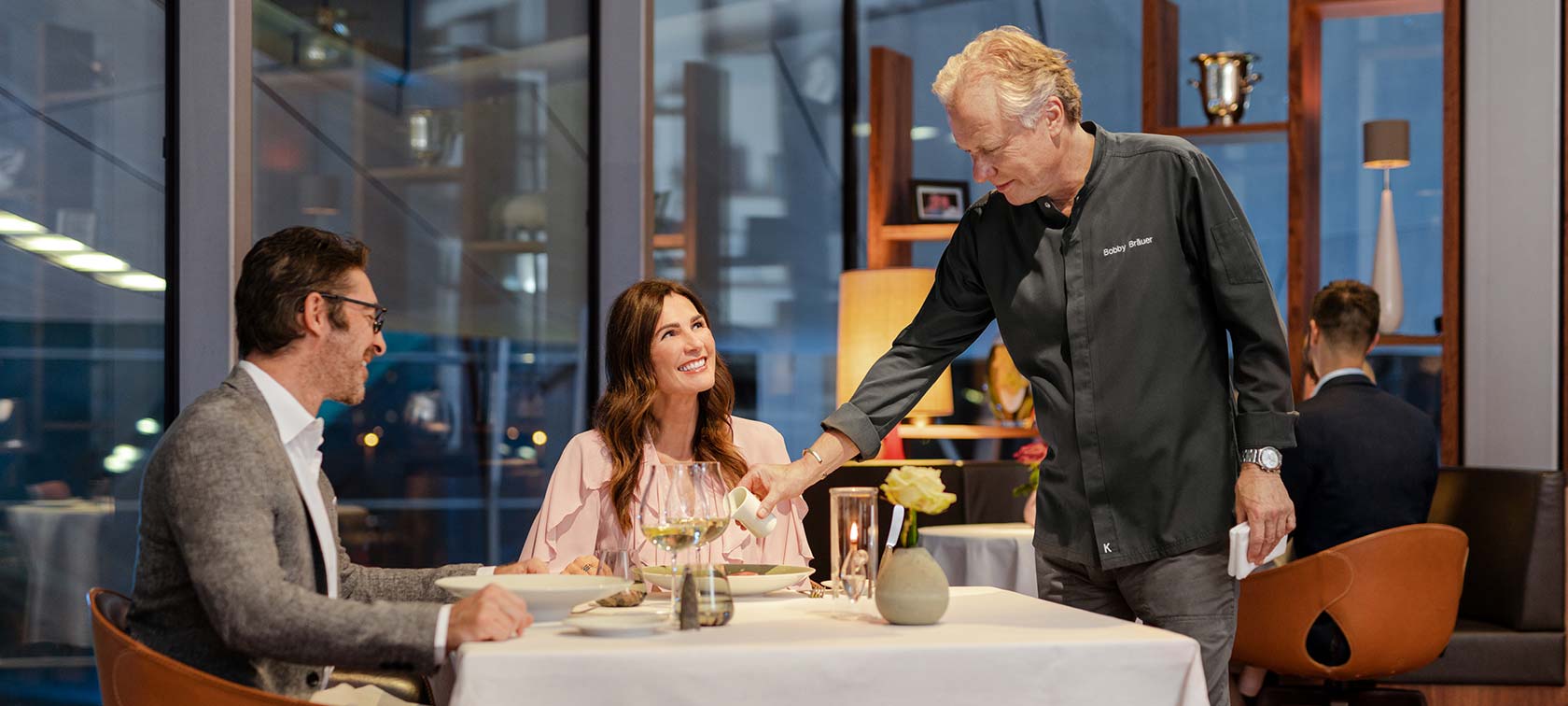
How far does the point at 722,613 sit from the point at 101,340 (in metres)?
2.53

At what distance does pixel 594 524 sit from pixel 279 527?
99 cm

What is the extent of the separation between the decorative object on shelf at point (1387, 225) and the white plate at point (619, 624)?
4160 millimetres

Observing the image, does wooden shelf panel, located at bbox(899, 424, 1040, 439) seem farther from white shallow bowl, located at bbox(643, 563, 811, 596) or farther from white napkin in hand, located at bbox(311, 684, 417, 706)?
white napkin in hand, located at bbox(311, 684, 417, 706)

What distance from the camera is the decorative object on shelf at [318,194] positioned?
4.24 metres

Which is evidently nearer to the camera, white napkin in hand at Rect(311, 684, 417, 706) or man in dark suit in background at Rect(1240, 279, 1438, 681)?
white napkin in hand at Rect(311, 684, 417, 706)

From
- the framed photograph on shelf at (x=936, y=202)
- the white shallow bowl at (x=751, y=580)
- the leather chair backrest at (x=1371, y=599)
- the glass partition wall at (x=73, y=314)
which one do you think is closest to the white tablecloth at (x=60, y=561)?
the glass partition wall at (x=73, y=314)

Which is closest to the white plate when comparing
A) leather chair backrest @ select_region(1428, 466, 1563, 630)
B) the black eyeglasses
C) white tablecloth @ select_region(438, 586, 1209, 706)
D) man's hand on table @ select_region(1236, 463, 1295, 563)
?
white tablecloth @ select_region(438, 586, 1209, 706)

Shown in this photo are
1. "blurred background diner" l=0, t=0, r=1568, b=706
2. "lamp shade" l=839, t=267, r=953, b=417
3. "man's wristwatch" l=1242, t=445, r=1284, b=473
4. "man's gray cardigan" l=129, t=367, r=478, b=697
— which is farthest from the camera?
"lamp shade" l=839, t=267, r=953, b=417

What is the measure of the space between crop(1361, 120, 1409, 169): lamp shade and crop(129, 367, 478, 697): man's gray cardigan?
4.49 metres

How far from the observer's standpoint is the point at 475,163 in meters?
5.05

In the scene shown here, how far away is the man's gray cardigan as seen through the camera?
1680 mm

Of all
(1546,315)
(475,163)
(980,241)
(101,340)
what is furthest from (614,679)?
(1546,315)

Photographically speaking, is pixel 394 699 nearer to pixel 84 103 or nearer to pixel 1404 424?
pixel 84 103

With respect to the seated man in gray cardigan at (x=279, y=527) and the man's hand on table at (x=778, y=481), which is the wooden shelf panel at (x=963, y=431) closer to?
the man's hand on table at (x=778, y=481)
